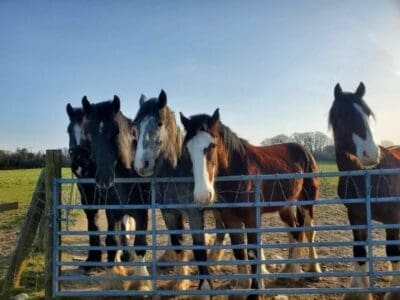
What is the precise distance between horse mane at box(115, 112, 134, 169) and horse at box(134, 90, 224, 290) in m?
0.30

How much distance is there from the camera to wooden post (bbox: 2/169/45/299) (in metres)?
5.01

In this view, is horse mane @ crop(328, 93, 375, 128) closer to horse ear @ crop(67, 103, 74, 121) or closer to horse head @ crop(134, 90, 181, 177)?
horse head @ crop(134, 90, 181, 177)

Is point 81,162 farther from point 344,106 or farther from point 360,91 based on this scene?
point 360,91

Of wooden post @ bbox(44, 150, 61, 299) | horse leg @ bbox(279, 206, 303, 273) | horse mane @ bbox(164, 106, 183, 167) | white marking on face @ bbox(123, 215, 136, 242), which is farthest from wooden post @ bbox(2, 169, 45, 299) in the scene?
horse leg @ bbox(279, 206, 303, 273)

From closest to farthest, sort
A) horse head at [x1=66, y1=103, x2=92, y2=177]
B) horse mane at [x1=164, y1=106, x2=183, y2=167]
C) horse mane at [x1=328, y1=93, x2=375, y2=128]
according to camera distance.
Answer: horse mane at [x1=328, y1=93, x2=375, y2=128], horse mane at [x1=164, y1=106, x2=183, y2=167], horse head at [x1=66, y1=103, x2=92, y2=177]

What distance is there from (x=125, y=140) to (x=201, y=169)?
152 cm

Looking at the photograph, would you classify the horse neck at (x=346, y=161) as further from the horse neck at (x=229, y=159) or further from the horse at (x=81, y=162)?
the horse at (x=81, y=162)

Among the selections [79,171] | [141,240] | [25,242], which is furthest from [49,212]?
[79,171]

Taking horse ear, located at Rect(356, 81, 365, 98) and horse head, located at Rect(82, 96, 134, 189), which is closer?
horse head, located at Rect(82, 96, 134, 189)

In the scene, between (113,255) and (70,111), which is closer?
(113,255)

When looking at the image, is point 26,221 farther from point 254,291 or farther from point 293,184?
point 293,184

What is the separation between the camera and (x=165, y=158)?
4.68m

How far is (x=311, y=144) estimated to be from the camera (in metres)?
9.47

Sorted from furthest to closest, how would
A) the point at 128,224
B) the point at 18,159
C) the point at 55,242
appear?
the point at 18,159 < the point at 128,224 < the point at 55,242
